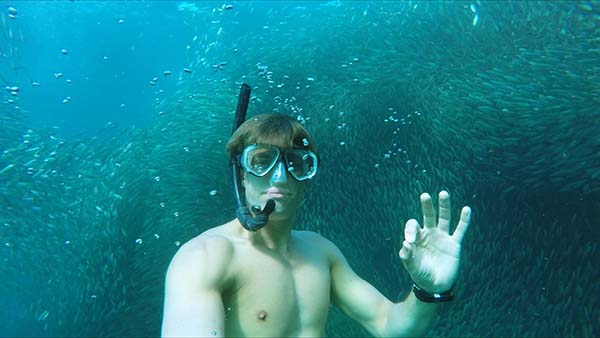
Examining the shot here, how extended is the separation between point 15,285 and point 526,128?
11.9 metres


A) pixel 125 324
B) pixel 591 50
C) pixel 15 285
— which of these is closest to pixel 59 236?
pixel 15 285

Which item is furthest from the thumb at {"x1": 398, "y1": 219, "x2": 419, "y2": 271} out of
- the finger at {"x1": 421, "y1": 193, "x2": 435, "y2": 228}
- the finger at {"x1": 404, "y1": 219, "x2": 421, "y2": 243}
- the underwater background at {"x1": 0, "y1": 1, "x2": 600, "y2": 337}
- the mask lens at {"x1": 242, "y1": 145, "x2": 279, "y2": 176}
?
the underwater background at {"x1": 0, "y1": 1, "x2": 600, "y2": 337}

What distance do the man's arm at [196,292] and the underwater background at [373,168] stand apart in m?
5.48

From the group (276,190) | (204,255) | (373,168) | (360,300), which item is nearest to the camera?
(204,255)

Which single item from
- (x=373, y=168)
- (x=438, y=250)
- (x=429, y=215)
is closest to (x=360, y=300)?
(x=438, y=250)

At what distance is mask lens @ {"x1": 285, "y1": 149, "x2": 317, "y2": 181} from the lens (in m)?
2.46

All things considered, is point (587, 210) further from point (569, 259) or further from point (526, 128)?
point (526, 128)

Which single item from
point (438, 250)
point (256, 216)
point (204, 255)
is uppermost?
point (256, 216)

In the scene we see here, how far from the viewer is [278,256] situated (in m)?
2.53

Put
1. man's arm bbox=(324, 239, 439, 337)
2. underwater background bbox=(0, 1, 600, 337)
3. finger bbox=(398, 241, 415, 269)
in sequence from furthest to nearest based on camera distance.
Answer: underwater background bbox=(0, 1, 600, 337), man's arm bbox=(324, 239, 439, 337), finger bbox=(398, 241, 415, 269)

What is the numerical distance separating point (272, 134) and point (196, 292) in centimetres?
90

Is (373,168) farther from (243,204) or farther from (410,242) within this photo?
(410,242)

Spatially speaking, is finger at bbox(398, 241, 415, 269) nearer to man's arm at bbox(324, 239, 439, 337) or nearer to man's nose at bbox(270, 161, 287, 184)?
man's arm at bbox(324, 239, 439, 337)

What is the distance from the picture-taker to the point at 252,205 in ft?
8.05
